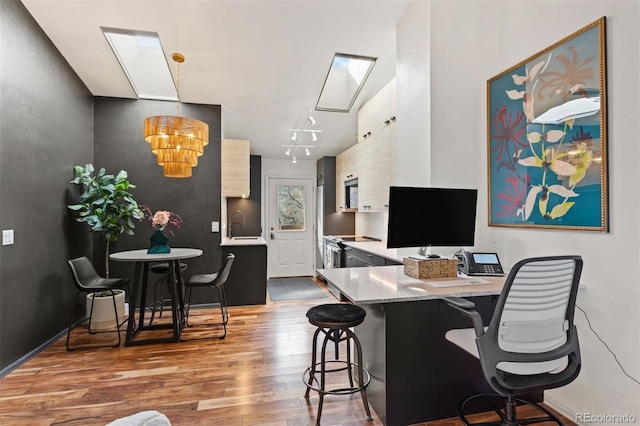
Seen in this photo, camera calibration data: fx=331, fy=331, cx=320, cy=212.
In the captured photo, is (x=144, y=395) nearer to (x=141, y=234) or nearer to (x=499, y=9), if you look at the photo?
(x=141, y=234)

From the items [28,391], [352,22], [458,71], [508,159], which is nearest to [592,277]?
[508,159]

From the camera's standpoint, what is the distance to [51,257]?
3.25m

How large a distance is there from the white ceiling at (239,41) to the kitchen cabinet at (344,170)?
108 centimetres

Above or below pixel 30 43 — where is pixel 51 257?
below

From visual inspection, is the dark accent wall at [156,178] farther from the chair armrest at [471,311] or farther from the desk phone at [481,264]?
the chair armrest at [471,311]

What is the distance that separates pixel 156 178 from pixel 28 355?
2278 millimetres

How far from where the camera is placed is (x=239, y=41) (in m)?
3.15

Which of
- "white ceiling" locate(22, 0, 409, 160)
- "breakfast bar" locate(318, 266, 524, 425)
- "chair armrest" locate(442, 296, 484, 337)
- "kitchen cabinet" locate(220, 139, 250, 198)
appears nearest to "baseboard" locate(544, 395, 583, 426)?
"breakfast bar" locate(318, 266, 524, 425)

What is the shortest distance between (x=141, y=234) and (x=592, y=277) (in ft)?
14.9

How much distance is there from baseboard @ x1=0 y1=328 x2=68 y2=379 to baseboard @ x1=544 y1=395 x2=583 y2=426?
3.94 meters

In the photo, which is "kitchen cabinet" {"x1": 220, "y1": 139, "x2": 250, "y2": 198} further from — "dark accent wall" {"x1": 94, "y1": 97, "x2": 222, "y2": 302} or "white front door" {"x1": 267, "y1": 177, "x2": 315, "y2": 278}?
"white front door" {"x1": 267, "y1": 177, "x2": 315, "y2": 278}

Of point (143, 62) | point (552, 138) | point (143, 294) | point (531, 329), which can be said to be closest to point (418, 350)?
point (531, 329)

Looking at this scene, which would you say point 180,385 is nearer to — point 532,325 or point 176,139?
point 176,139

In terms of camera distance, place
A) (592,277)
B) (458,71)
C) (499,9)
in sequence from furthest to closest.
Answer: (458,71), (499,9), (592,277)
